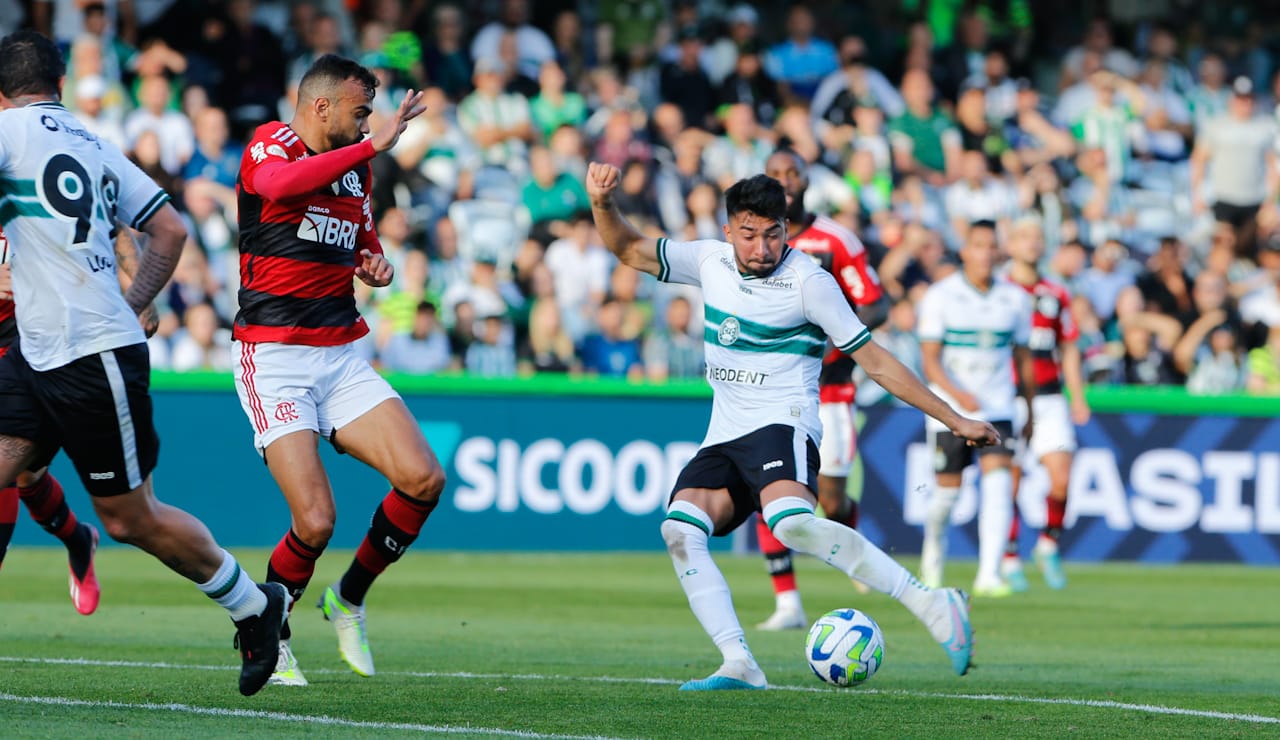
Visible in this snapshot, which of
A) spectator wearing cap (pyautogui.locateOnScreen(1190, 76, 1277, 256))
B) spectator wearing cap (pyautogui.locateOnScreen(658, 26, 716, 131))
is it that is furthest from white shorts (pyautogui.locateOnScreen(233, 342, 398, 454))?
spectator wearing cap (pyautogui.locateOnScreen(1190, 76, 1277, 256))

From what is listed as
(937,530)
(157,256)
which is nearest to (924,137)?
(937,530)

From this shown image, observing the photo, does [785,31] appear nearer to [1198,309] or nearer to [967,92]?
[967,92]

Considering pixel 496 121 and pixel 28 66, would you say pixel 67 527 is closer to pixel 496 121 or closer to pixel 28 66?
pixel 28 66

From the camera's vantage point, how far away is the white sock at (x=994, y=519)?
14.4 metres

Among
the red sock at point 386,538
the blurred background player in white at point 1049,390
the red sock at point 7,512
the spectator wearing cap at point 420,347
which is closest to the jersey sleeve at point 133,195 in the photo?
the red sock at point 386,538

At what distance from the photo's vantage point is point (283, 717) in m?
6.93

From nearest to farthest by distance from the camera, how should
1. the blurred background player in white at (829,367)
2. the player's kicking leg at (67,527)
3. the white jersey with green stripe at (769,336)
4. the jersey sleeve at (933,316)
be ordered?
1. the white jersey with green stripe at (769,336)
2. the player's kicking leg at (67,527)
3. the blurred background player in white at (829,367)
4. the jersey sleeve at (933,316)

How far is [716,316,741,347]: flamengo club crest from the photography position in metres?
8.48

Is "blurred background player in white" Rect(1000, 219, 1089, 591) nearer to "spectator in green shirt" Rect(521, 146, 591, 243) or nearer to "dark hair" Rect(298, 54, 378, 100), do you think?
"spectator in green shirt" Rect(521, 146, 591, 243)

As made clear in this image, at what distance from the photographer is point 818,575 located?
16312mm

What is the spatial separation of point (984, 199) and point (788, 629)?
12240mm

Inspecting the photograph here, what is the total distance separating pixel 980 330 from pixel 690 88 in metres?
8.88

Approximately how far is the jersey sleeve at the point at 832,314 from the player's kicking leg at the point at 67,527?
3.92 metres

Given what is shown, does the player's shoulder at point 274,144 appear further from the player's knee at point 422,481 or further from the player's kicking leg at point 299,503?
the player's knee at point 422,481
